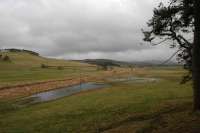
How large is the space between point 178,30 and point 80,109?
46.5 feet

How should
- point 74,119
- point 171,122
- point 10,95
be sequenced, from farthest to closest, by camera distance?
1. point 10,95
2. point 74,119
3. point 171,122

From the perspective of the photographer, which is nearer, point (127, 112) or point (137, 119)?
point (137, 119)

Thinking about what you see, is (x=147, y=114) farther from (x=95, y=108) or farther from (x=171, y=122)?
(x=95, y=108)

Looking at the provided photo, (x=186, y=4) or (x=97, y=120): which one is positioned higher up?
(x=186, y=4)

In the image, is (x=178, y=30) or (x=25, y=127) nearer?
(x=178, y=30)

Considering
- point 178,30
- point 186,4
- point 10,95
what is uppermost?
point 186,4

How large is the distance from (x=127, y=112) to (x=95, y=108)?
5.27m

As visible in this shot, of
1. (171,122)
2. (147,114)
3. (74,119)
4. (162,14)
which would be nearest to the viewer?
(171,122)

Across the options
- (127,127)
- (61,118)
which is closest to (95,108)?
(61,118)

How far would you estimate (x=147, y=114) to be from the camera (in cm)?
2491

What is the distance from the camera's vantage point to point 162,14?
22.2m

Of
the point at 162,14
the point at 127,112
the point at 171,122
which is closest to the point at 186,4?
the point at 162,14

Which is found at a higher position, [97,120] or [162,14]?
[162,14]

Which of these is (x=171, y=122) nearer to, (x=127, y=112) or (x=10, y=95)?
→ (x=127, y=112)
